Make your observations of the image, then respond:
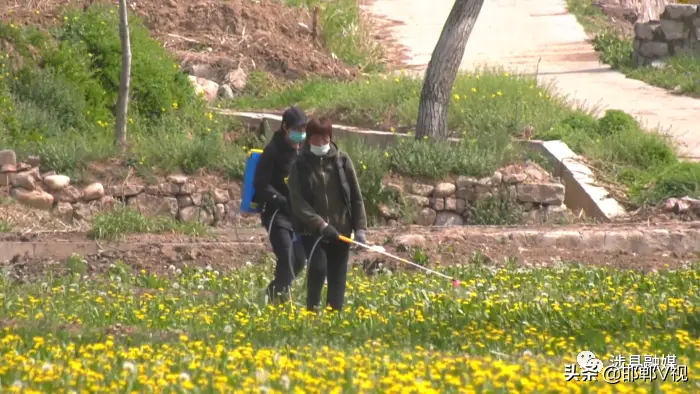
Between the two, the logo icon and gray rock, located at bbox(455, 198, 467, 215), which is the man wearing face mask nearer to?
the logo icon

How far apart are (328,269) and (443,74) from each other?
636cm

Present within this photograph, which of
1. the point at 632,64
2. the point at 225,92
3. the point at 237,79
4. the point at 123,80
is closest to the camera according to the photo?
the point at 123,80

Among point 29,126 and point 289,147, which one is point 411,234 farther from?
point 29,126

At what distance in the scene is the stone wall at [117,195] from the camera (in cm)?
1446

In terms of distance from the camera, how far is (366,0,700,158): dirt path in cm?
1850

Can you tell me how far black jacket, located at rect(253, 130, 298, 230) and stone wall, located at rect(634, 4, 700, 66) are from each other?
522 inches

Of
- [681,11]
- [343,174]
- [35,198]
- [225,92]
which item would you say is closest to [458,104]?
[225,92]

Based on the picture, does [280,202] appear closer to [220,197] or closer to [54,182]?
[220,197]

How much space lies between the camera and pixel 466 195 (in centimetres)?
1476

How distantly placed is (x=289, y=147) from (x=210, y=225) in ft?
16.0

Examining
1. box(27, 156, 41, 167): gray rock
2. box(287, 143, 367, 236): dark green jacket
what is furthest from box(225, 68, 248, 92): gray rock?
box(287, 143, 367, 236): dark green jacket

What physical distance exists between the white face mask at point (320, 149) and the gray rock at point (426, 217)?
5870 mm

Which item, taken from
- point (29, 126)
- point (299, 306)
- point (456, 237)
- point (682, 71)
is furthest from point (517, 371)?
point (682, 71)

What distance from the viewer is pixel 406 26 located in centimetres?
2753
